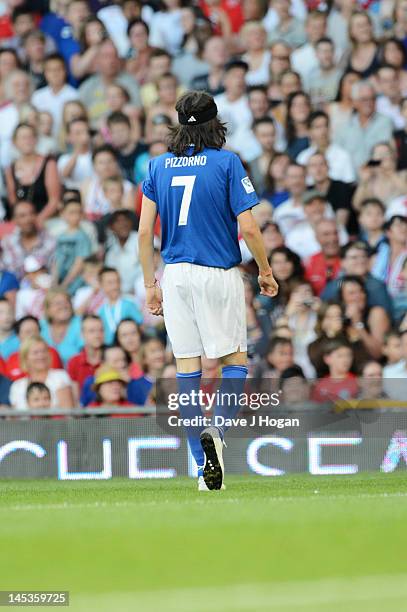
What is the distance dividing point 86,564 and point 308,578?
84 cm

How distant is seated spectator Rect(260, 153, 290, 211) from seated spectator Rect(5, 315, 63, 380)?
2.61 meters

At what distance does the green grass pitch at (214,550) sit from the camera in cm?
427

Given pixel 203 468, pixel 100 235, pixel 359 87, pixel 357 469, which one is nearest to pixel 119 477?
pixel 357 469

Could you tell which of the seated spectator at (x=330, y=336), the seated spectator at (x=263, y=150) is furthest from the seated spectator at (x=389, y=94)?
the seated spectator at (x=330, y=336)

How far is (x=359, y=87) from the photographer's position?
14.8 m

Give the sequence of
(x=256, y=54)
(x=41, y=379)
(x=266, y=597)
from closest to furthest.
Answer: (x=266, y=597)
(x=41, y=379)
(x=256, y=54)

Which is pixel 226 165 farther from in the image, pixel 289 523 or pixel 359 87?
pixel 359 87

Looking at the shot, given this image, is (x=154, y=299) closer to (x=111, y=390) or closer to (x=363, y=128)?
(x=111, y=390)

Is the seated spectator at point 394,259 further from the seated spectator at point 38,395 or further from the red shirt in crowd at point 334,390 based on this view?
the seated spectator at point 38,395

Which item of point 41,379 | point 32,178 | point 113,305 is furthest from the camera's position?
point 32,178

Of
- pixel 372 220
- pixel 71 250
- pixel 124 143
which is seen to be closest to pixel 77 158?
pixel 124 143

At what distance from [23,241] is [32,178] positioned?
0.73 meters

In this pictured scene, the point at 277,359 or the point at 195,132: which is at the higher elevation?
the point at 195,132

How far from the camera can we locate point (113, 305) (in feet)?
46.0
